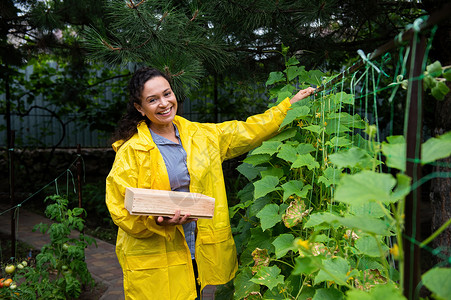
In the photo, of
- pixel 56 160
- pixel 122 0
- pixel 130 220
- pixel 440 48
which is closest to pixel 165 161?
pixel 130 220

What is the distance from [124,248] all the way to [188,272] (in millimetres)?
329

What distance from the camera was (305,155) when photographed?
4.90ft

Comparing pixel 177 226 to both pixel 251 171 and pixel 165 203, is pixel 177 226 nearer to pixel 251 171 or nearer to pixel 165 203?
pixel 165 203

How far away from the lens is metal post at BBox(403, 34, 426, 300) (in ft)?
2.12

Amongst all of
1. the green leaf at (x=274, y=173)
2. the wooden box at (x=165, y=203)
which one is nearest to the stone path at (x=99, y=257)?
the wooden box at (x=165, y=203)

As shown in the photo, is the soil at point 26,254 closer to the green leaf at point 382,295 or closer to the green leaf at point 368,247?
the green leaf at point 368,247

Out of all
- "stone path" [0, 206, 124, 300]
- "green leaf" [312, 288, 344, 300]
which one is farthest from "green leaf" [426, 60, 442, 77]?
"stone path" [0, 206, 124, 300]

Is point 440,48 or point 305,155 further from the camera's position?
point 440,48

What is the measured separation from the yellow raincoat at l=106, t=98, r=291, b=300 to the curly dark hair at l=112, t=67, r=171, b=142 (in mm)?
45

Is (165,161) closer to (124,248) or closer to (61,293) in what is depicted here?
(124,248)

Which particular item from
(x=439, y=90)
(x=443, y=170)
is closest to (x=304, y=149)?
(x=439, y=90)

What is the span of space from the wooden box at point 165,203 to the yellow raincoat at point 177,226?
12 cm

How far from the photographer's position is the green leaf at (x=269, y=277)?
137cm

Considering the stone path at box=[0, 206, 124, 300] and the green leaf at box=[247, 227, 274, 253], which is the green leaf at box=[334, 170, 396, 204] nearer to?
the green leaf at box=[247, 227, 274, 253]
